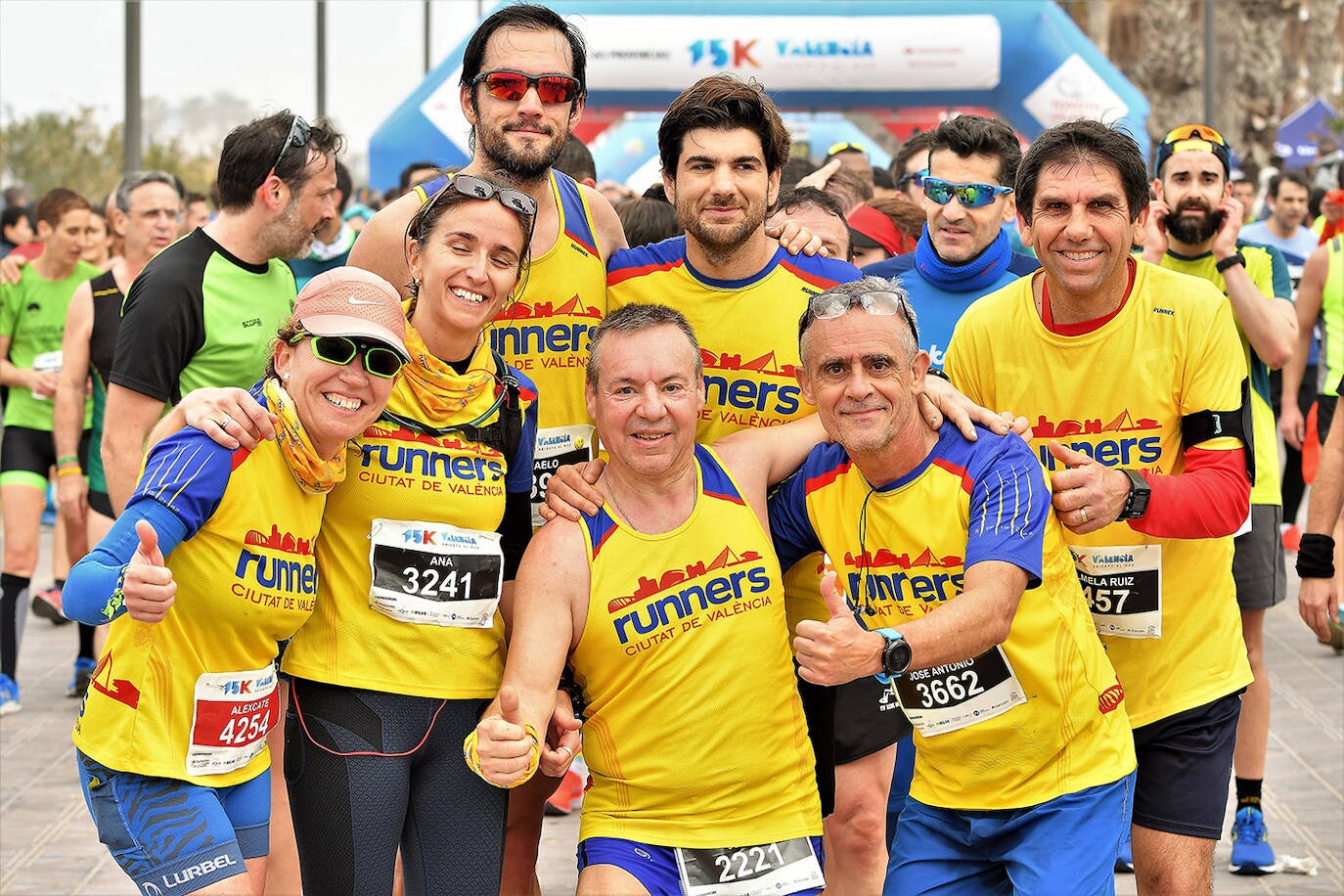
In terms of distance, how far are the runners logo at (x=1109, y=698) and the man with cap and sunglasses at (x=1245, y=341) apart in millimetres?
1997

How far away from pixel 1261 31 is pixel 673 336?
30.5 m

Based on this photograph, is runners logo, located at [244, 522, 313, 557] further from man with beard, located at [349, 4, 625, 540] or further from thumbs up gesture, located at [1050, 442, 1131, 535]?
thumbs up gesture, located at [1050, 442, 1131, 535]

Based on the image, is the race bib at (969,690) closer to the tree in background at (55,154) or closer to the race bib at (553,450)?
the race bib at (553,450)

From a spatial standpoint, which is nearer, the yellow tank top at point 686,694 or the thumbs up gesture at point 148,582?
the thumbs up gesture at point 148,582

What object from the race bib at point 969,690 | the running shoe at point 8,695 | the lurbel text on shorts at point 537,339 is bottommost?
the running shoe at point 8,695

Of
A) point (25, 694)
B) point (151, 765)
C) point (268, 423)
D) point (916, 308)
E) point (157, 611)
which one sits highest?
point (916, 308)

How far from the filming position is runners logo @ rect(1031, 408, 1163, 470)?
3.73m

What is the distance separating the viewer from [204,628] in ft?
10.7

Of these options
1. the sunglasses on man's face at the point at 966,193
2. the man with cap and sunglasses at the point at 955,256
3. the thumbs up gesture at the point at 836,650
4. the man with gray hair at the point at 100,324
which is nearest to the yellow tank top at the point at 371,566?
the thumbs up gesture at the point at 836,650

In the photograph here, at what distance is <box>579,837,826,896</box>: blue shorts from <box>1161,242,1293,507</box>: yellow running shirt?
2.90 meters

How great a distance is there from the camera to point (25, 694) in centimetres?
797

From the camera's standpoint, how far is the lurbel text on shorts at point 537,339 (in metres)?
4.05

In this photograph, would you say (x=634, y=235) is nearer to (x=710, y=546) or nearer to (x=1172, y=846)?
(x=710, y=546)

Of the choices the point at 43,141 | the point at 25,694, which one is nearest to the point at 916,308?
the point at 25,694
